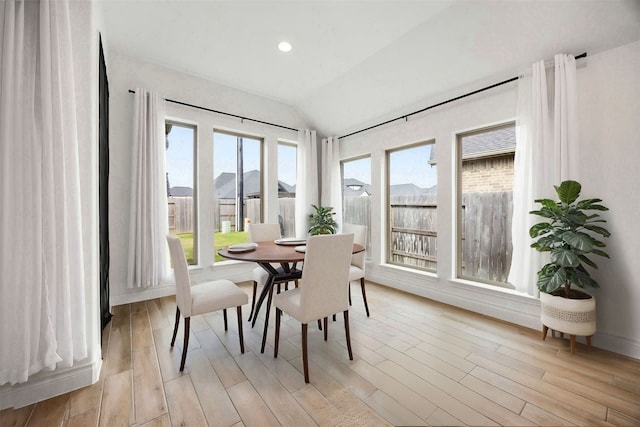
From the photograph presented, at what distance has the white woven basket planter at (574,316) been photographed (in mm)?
1961

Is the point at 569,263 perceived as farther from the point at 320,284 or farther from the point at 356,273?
the point at 320,284

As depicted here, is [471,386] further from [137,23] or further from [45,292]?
[137,23]

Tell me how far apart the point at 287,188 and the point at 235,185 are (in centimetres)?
96

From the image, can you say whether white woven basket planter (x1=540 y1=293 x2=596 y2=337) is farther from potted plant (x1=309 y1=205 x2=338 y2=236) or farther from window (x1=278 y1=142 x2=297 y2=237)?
window (x1=278 y1=142 x2=297 y2=237)

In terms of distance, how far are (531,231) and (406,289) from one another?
1.77 meters

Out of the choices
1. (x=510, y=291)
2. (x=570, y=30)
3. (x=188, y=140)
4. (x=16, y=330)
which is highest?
(x=570, y=30)

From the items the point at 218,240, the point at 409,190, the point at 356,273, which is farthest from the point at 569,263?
the point at 218,240

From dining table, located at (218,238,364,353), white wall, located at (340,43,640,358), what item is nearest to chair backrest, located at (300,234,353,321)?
dining table, located at (218,238,364,353)

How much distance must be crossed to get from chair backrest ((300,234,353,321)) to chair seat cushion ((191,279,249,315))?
2.07ft

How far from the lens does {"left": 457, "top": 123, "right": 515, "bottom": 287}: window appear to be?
2881 millimetres

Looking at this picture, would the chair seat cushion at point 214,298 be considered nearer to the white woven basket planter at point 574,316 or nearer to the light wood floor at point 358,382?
the light wood floor at point 358,382

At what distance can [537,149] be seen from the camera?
2318 millimetres

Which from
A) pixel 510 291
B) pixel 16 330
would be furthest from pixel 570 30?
pixel 16 330

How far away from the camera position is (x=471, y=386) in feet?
5.38
